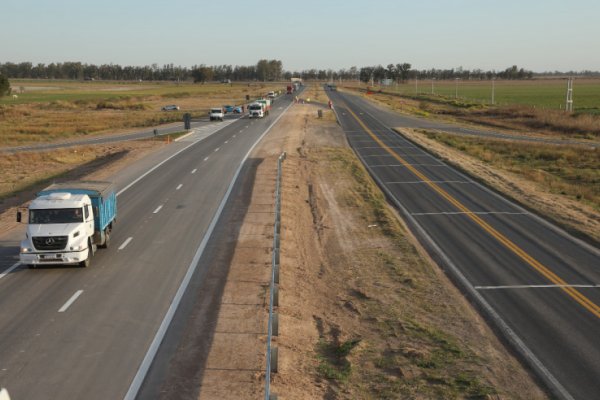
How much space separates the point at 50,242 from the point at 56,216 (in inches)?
43.1

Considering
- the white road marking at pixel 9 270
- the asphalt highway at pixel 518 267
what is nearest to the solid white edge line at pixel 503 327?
the asphalt highway at pixel 518 267

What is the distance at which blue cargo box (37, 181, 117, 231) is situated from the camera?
71.2 ft

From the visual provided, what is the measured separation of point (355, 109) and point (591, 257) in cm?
8192

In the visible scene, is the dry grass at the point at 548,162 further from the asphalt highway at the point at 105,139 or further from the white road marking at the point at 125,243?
the asphalt highway at the point at 105,139

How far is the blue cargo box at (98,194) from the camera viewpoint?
21703mm

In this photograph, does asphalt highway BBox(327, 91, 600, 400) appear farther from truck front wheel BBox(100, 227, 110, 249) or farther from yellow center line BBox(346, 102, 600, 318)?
truck front wheel BBox(100, 227, 110, 249)

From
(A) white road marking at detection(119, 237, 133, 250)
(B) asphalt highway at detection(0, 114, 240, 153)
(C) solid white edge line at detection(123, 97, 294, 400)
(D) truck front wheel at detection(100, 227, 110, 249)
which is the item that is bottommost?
(C) solid white edge line at detection(123, 97, 294, 400)

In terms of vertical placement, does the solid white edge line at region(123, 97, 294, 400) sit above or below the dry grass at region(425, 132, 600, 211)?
below

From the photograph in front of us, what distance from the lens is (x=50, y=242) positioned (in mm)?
19656

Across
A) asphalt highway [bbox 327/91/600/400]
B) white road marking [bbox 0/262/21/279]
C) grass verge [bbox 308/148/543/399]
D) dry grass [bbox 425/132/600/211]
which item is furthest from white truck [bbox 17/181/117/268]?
dry grass [bbox 425/132/600/211]

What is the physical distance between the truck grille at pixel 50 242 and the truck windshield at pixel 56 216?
0.81 m

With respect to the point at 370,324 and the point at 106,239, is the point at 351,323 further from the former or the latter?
the point at 106,239

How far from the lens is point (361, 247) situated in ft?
81.9

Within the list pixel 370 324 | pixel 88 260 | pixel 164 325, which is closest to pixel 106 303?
pixel 164 325
